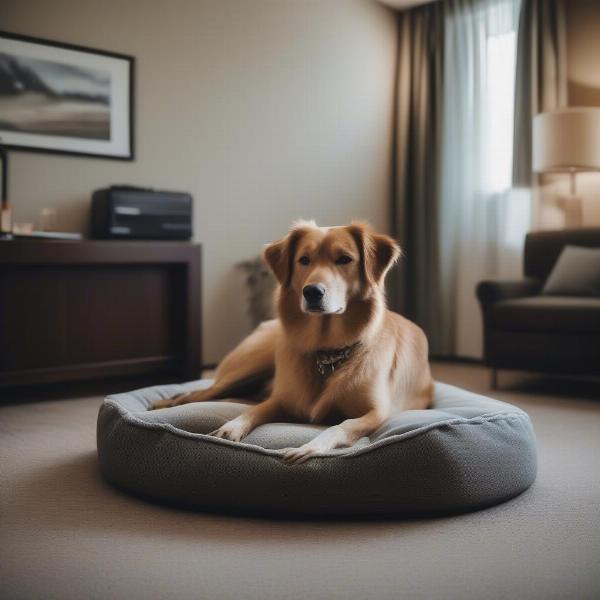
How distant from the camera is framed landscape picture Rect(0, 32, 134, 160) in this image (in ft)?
11.6

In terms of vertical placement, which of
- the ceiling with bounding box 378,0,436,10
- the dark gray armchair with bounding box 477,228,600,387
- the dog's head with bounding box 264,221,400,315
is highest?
the ceiling with bounding box 378,0,436,10

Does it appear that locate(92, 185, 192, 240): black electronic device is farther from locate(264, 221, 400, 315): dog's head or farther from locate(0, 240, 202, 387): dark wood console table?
locate(264, 221, 400, 315): dog's head

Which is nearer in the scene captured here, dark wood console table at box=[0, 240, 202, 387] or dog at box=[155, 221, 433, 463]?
dog at box=[155, 221, 433, 463]

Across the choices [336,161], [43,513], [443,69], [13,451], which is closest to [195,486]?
[43,513]

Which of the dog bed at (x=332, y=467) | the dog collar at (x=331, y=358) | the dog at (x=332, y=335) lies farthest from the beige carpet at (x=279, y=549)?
the dog collar at (x=331, y=358)

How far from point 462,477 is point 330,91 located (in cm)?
388

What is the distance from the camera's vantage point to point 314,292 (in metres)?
1.93

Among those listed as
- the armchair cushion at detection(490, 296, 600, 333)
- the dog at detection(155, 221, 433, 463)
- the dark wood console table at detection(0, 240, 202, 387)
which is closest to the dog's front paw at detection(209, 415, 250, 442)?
the dog at detection(155, 221, 433, 463)

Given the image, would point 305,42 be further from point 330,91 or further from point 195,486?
point 195,486

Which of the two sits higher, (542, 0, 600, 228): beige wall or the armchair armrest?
(542, 0, 600, 228): beige wall

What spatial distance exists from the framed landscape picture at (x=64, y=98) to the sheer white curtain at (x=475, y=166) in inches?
96.0

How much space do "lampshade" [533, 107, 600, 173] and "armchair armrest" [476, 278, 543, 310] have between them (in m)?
0.83

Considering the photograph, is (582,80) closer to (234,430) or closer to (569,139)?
(569,139)

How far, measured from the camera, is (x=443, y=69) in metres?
5.15
